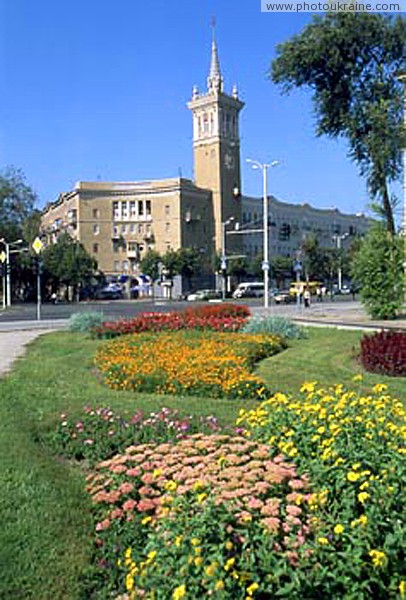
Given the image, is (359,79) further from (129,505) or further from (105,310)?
(129,505)

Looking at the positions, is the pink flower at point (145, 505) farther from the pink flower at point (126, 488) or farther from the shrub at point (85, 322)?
the shrub at point (85, 322)

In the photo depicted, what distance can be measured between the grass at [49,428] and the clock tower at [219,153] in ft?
312

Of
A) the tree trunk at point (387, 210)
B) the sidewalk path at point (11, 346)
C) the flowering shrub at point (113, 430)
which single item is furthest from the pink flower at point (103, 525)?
the tree trunk at point (387, 210)

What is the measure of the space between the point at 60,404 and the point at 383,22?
82.5ft

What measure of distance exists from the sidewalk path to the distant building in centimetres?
7210

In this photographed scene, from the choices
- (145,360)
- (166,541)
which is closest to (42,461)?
(166,541)

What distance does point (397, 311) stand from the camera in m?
25.9

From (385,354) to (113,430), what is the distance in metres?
6.01

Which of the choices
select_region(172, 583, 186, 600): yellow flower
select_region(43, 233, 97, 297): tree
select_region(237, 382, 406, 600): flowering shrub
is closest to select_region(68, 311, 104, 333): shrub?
select_region(237, 382, 406, 600): flowering shrub

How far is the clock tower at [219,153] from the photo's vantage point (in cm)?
10969

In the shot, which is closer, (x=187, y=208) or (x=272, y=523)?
(x=272, y=523)

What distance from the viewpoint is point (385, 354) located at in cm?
1124

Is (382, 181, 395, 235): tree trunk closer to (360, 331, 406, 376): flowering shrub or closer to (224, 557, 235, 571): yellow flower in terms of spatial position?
(360, 331, 406, 376): flowering shrub

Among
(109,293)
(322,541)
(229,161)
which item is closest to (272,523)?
(322,541)
